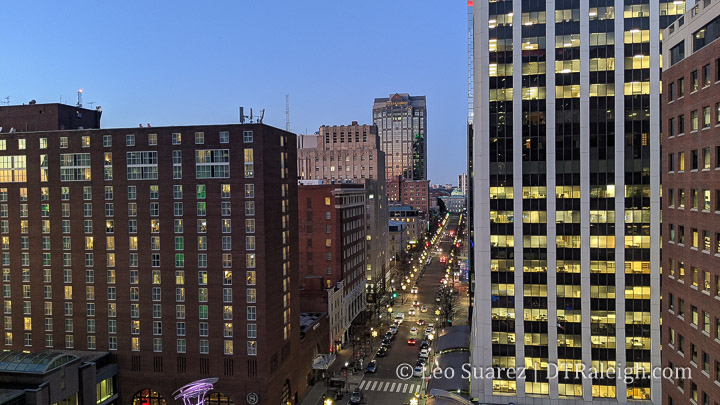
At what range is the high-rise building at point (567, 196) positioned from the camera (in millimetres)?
67375

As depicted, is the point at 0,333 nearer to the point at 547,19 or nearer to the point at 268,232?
the point at 268,232

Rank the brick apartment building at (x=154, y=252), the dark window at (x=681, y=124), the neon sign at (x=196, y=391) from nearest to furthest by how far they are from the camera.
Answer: the dark window at (x=681, y=124), the neon sign at (x=196, y=391), the brick apartment building at (x=154, y=252)

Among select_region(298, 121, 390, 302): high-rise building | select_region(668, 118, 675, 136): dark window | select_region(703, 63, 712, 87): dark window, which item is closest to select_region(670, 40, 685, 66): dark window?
select_region(668, 118, 675, 136): dark window

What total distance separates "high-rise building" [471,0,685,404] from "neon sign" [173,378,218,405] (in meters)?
34.8

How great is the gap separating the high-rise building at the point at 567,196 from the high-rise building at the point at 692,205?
28.7 m

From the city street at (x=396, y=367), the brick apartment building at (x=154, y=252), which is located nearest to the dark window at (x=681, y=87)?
the brick apartment building at (x=154, y=252)

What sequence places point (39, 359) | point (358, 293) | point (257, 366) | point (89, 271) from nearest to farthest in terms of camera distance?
point (39, 359)
point (257, 366)
point (89, 271)
point (358, 293)

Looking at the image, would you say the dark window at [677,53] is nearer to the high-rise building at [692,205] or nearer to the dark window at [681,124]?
the high-rise building at [692,205]

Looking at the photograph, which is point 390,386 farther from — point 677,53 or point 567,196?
point 677,53

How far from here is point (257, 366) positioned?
67250 millimetres

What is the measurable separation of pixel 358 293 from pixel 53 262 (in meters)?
67.5

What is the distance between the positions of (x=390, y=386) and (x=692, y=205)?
194ft

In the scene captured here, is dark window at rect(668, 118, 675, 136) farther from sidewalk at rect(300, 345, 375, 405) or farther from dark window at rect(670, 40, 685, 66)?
sidewalk at rect(300, 345, 375, 405)

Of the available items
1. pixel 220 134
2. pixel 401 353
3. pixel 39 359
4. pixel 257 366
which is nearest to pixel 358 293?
pixel 401 353
